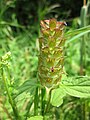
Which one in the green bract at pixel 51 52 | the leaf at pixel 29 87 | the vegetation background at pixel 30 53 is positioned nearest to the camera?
the green bract at pixel 51 52

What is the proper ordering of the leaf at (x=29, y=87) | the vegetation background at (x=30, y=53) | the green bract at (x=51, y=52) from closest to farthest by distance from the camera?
the green bract at (x=51, y=52) → the leaf at (x=29, y=87) → the vegetation background at (x=30, y=53)

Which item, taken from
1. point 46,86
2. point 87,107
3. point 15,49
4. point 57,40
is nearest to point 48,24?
point 57,40

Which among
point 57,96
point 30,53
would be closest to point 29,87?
point 57,96

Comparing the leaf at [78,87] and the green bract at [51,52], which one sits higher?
the green bract at [51,52]

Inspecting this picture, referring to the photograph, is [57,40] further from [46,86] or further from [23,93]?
[23,93]

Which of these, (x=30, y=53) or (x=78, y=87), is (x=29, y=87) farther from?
(x=30, y=53)
